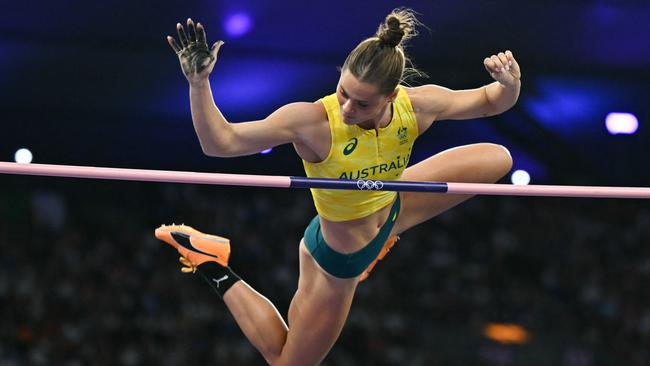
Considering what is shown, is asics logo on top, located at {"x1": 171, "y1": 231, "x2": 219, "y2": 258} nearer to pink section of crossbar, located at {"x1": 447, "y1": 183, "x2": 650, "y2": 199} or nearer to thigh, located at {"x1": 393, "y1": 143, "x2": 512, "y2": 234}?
thigh, located at {"x1": 393, "y1": 143, "x2": 512, "y2": 234}

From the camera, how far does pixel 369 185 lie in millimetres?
3609

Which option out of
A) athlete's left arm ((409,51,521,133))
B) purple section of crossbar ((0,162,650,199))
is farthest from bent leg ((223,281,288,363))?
athlete's left arm ((409,51,521,133))

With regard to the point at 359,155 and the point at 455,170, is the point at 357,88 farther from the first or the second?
the point at 455,170

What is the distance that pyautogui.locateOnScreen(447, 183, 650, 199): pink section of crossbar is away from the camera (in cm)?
375

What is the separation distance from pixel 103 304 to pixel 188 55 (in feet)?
15.6

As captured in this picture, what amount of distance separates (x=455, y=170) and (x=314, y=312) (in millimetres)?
824

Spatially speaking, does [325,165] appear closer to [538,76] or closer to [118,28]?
[118,28]

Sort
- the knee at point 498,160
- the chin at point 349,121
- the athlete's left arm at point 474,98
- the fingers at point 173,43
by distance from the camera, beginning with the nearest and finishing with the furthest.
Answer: the fingers at point 173,43 → the chin at point 349,121 → the athlete's left arm at point 474,98 → the knee at point 498,160

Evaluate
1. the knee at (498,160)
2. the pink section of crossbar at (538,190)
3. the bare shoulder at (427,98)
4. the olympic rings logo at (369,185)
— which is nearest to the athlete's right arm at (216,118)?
the olympic rings logo at (369,185)

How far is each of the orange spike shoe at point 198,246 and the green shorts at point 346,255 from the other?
459mm

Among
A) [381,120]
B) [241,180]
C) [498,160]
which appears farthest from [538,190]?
[241,180]

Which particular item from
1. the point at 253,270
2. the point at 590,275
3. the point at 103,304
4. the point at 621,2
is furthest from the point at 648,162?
the point at 103,304

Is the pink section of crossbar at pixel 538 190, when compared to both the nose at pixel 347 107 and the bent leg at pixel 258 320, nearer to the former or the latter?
the nose at pixel 347 107

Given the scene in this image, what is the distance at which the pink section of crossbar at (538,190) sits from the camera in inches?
148
